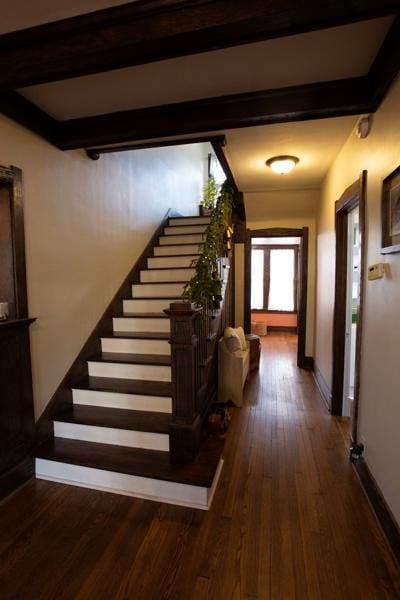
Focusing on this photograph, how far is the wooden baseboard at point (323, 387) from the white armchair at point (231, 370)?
0.92 meters

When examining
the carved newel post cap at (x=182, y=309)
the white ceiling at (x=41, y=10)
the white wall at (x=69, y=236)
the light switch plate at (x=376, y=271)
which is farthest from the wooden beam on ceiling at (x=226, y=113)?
the carved newel post cap at (x=182, y=309)

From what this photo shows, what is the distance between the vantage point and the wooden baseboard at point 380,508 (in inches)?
59.6

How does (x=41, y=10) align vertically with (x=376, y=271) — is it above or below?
above

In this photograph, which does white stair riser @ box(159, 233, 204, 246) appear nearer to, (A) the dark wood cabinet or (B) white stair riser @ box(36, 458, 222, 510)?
(A) the dark wood cabinet

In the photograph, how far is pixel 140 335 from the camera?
10.1ft

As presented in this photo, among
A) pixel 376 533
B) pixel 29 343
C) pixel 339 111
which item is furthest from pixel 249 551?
pixel 339 111

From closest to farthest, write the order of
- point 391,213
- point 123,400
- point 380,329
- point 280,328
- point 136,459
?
point 391,213
point 380,329
point 136,459
point 123,400
point 280,328

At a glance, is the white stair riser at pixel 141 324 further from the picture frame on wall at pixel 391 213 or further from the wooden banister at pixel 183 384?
the picture frame on wall at pixel 391 213

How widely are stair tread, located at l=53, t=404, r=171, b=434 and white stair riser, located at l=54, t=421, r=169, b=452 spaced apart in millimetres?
28

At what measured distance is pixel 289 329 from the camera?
801 centimetres

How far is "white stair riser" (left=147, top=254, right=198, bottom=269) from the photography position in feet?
12.9

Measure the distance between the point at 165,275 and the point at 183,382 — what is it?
1.99 meters

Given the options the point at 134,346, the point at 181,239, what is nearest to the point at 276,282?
the point at 181,239

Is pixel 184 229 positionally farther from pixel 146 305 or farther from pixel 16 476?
pixel 16 476
